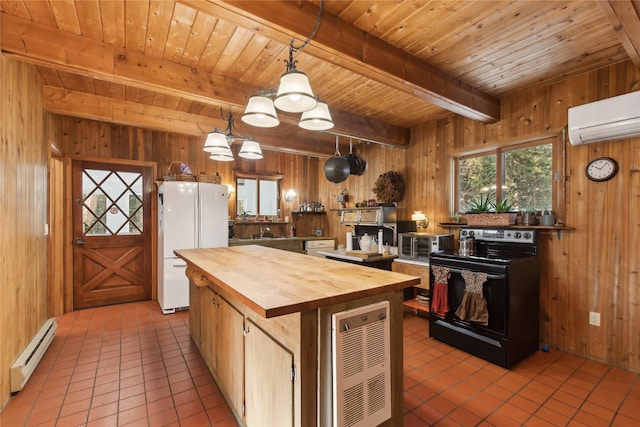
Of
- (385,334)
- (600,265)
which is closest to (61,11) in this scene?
(385,334)

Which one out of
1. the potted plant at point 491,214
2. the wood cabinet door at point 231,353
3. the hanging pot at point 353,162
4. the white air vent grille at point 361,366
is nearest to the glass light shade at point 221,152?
the wood cabinet door at point 231,353

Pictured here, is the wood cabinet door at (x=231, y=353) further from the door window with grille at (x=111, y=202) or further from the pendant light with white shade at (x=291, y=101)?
the door window with grille at (x=111, y=202)

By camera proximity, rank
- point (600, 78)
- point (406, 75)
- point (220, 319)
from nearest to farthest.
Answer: point (220, 319) → point (406, 75) → point (600, 78)

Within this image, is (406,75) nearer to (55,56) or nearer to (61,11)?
(61,11)

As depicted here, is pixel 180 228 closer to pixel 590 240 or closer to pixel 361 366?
pixel 361 366

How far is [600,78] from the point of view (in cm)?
270

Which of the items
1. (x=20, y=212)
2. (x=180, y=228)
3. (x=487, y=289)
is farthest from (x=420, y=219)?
(x=20, y=212)

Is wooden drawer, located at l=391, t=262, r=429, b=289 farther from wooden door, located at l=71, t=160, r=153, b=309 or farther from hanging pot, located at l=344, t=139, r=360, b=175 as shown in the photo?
wooden door, located at l=71, t=160, r=153, b=309

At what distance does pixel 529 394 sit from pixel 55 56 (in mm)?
4278

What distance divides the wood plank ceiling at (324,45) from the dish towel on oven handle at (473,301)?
1.68m

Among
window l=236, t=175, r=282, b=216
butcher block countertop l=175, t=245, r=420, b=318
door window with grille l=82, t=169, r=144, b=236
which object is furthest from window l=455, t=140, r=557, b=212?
door window with grille l=82, t=169, r=144, b=236

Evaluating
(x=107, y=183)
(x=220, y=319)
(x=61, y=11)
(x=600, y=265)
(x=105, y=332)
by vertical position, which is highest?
(x=61, y=11)

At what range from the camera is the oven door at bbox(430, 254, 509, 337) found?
2613 mm

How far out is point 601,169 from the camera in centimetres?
269
